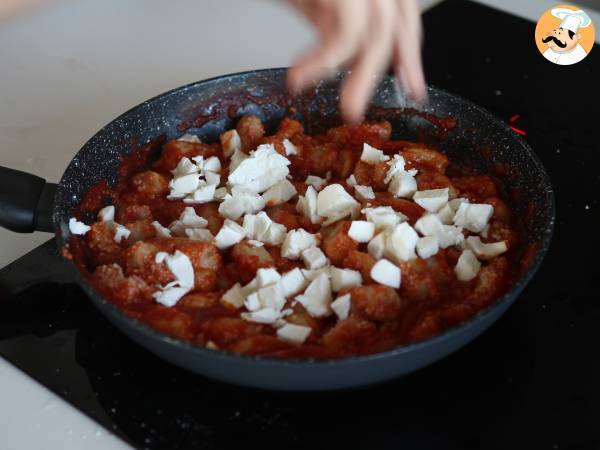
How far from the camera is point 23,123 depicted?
6.27 ft

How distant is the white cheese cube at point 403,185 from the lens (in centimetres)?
150

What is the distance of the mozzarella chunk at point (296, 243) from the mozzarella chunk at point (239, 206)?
153 mm

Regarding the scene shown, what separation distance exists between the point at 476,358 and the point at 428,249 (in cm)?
21

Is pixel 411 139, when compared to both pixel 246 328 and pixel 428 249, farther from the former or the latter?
pixel 246 328

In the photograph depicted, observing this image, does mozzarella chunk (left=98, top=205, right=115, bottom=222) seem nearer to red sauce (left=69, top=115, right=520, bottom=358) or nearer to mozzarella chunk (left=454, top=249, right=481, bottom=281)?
red sauce (left=69, top=115, right=520, bottom=358)

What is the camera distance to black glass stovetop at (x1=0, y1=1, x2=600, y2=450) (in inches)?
45.2

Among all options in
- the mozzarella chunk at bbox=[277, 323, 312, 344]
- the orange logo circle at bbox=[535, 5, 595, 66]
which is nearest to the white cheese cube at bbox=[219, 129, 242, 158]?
the mozzarella chunk at bbox=[277, 323, 312, 344]

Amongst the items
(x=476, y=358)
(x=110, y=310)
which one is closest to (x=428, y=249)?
(x=476, y=358)

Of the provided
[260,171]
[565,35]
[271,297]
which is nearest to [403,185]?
[260,171]

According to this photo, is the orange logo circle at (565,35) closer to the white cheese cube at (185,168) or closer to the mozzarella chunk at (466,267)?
the mozzarella chunk at (466,267)

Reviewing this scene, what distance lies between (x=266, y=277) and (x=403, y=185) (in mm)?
384

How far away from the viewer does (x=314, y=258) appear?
1335 mm

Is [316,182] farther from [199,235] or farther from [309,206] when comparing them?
[199,235]

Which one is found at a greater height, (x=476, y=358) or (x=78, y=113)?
(x=78, y=113)
